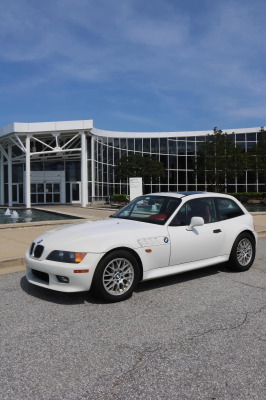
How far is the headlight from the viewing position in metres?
4.35

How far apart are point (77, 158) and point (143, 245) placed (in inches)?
1231

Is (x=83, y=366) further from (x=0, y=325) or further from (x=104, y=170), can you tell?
(x=104, y=170)

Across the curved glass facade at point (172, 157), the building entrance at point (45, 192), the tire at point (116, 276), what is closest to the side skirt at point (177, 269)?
the tire at point (116, 276)

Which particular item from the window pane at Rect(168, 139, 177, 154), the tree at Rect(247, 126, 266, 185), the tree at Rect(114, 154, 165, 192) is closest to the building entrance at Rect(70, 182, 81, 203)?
the tree at Rect(114, 154, 165, 192)

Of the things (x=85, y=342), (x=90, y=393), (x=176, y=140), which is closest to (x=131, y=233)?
(x=85, y=342)

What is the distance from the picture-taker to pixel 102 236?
4613mm

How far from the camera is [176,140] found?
4284 centimetres

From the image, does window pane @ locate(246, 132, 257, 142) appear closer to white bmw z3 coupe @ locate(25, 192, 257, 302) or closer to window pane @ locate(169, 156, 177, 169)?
window pane @ locate(169, 156, 177, 169)

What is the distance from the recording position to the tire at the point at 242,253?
604 centimetres

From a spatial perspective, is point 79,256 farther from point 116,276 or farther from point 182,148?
point 182,148

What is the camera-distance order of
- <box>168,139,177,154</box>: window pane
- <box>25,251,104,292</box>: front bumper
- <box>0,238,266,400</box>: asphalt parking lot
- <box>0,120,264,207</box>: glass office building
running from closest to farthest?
<box>0,238,266,400</box>: asphalt parking lot
<box>25,251,104,292</box>: front bumper
<box>0,120,264,207</box>: glass office building
<box>168,139,177,154</box>: window pane

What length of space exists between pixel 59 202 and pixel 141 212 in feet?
101

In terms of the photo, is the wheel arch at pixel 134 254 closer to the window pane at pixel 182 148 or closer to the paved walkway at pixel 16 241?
the paved walkway at pixel 16 241

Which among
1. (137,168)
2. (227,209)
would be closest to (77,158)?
(137,168)
